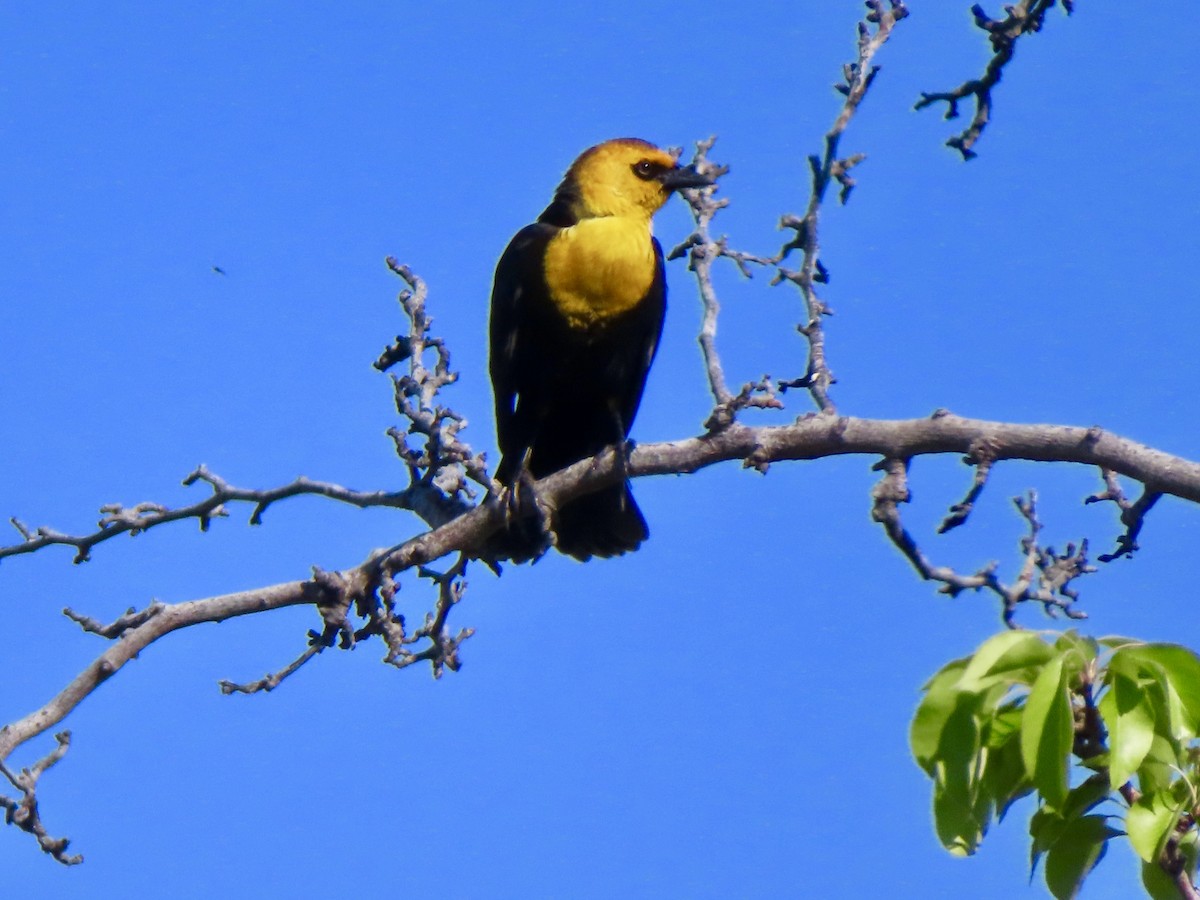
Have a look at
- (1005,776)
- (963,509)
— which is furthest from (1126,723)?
(963,509)

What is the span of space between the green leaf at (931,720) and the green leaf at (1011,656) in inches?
1.3

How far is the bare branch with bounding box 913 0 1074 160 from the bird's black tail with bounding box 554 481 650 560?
1.61 metres

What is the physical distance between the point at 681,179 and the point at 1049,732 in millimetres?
3032

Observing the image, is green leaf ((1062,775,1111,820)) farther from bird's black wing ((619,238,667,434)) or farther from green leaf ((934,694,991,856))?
bird's black wing ((619,238,667,434))

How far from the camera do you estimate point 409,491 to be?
3.78 m

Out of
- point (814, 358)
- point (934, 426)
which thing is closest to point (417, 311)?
point (814, 358)

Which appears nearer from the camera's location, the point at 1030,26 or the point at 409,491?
the point at 1030,26

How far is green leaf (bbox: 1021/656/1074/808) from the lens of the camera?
5.74 feet

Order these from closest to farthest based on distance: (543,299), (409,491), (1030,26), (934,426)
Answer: (934,426)
(1030,26)
(409,491)
(543,299)

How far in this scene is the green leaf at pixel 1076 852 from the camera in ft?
6.15

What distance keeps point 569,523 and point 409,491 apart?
29.8 inches

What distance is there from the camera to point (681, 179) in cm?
456

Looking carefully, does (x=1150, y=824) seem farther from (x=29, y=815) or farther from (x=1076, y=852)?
(x=29, y=815)

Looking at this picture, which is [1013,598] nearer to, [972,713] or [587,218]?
[972,713]
